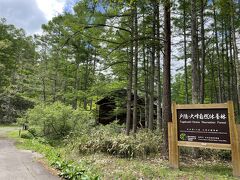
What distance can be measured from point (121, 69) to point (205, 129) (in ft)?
23.7

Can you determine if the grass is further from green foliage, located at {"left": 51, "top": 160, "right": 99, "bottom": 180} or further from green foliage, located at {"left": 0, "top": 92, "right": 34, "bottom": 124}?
green foliage, located at {"left": 0, "top": 92, "right": 34, "bottom": 124}

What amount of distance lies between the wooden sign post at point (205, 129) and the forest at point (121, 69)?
1.01 m

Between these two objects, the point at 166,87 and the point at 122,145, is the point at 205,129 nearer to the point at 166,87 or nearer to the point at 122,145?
the point at 166,87

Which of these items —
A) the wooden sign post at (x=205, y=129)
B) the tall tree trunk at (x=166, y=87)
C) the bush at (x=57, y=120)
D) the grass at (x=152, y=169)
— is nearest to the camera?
the grass at (x=152, y=169)

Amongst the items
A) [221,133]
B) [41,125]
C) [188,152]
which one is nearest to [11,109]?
[41,125]

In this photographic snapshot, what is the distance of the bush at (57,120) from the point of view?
1252 centimetres

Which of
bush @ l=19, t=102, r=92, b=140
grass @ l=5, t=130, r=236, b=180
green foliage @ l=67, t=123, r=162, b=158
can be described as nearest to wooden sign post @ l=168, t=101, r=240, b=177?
grass @ l=5, t=130, r=236, b=180

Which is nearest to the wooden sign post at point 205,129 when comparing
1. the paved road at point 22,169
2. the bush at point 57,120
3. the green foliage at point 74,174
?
the green foliage at point 74,174

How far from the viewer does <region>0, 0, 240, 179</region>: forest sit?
807 cm

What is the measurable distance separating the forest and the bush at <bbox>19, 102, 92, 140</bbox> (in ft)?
0.18

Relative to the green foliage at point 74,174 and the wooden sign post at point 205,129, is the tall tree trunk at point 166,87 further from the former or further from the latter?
the green foliage at point 74,174

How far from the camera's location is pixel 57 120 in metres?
12.7

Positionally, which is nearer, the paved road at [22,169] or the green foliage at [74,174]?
the green foliage at [74,174]

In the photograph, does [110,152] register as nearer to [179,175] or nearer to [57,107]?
[179,175]
